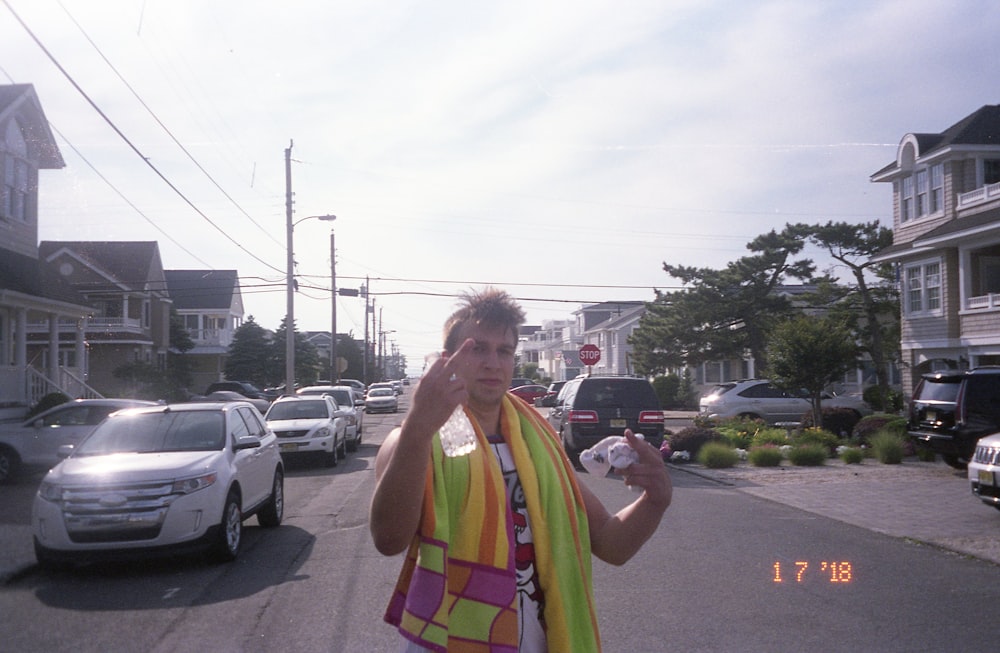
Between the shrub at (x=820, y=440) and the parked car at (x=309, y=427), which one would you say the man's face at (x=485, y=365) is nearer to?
the parked car at (x=309, y=427)

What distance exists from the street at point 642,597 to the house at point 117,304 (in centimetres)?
2869

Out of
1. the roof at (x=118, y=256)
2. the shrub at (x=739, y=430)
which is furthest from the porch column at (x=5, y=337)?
the shrub at (x=739, y=430)

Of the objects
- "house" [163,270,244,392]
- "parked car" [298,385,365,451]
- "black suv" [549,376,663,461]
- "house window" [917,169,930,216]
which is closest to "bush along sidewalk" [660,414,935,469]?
"black suv" [549,376,663,461]

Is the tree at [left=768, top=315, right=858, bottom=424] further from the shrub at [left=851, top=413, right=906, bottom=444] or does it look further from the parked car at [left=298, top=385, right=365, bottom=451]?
the parked car at [left=298, top=385, right=365, bottom=451]

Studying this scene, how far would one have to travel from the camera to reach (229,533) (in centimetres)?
896

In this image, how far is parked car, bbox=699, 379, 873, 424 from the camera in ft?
91.1

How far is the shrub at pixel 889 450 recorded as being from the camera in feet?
57.2

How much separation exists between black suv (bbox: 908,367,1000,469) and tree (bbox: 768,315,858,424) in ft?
15.5

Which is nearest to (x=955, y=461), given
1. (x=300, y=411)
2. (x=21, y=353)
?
(x=300, y=411)

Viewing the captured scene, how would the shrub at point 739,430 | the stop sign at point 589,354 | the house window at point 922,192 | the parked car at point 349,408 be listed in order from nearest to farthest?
the shrub at point 739,430
the parked car at point 349,408
the house window at point 922,192
the stop sign at point 589,354

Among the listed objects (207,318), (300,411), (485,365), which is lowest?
(300,411)

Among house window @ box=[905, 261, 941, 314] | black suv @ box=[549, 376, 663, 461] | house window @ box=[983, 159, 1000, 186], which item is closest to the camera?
black suv @ box=[549, 376, 663, 461]

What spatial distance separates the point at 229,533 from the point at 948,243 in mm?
22076

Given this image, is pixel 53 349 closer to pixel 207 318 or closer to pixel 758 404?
pixel 758 404
